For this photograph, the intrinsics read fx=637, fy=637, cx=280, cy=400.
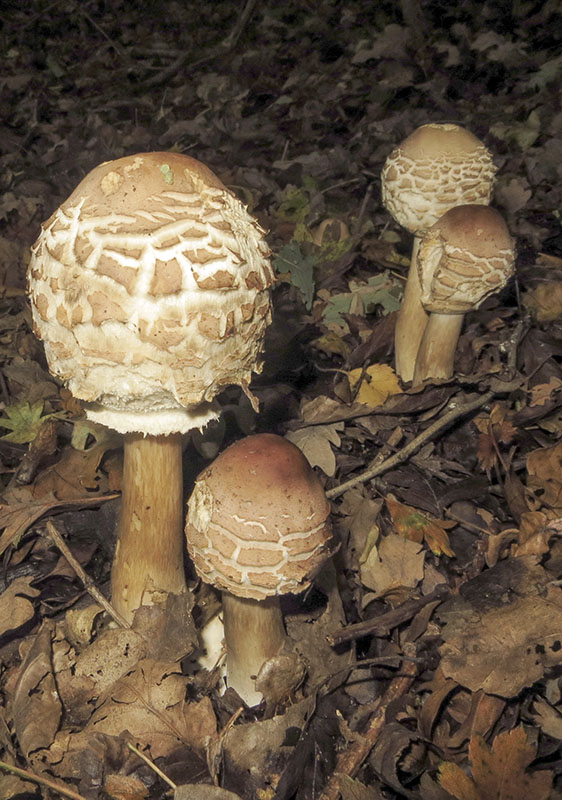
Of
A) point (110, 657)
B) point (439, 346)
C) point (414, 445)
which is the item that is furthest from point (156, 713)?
point (439, 346)

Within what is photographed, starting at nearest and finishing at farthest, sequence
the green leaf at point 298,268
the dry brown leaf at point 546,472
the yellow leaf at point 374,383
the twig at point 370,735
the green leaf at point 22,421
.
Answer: the twig at point 370,735
the dry brown leaf at point 546,472
the green leaf at point 22,421
the yellow leaf at point 374,383
the green leaf at point 298,268

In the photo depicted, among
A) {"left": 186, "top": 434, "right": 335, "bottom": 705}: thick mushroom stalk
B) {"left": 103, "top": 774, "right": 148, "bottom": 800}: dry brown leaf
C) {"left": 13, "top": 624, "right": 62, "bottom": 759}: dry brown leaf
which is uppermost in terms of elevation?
{"left": 186, "top": 434, "right": 335, "bottom": 705}: thick mushroom stalk

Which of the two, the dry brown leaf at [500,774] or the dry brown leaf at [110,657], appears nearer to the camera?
the dry brown leaf at [500,774]

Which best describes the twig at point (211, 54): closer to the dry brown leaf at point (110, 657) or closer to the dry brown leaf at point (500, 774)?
the dry brown leaf at point (110, 657)

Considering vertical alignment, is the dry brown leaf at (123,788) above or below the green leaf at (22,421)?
below

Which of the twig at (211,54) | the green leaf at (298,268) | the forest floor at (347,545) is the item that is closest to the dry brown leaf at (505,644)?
the forest floor at (347,545)

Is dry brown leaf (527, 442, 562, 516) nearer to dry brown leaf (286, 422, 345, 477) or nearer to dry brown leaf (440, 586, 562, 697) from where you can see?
dry brown leaf (440, 586, 562, 697)

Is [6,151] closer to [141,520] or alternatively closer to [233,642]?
[141,520]

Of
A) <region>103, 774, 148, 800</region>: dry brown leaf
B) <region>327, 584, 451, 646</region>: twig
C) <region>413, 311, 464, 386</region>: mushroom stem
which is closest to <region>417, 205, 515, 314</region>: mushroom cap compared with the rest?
<region>413, 311, 464, 386</region>: mushroom stem
